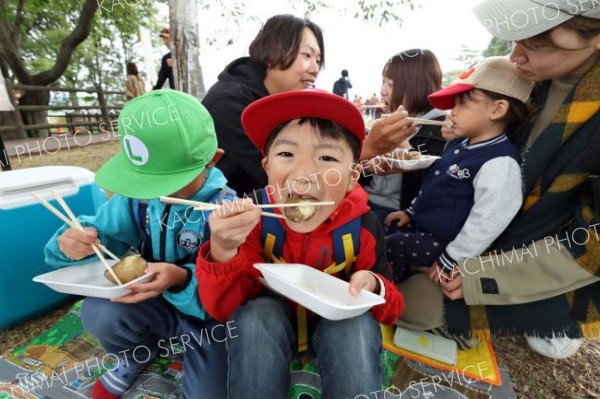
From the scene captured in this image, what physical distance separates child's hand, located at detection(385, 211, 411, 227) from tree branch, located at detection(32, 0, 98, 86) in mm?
11651

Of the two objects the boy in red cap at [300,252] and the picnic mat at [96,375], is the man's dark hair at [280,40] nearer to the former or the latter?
the boy in red cap at [300,252]

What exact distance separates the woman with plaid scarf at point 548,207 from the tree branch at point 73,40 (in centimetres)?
1210

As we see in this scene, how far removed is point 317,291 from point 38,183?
1828 millimetres

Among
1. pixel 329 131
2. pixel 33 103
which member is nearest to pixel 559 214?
pixel 329 131

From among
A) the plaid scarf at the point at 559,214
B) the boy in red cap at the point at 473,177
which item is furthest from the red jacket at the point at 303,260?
the plaid scarf at the point at 559,214

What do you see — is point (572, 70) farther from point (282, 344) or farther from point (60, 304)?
point (60, 304)

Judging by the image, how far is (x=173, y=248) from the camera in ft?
5.42

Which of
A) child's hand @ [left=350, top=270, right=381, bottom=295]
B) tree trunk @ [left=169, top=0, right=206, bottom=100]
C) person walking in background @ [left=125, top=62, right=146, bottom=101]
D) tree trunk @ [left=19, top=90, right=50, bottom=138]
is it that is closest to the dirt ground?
child's hand @ [left=350, top=270, right=381, bottom=295]

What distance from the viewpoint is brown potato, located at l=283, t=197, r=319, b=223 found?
123 centimetres

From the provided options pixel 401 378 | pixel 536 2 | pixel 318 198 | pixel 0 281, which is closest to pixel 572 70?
pixel 536 2

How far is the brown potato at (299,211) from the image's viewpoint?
123 centimetres

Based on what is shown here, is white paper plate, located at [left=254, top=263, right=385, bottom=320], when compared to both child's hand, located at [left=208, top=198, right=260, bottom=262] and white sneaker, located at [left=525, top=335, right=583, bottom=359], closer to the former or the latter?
child's hand, located at [left=208, top=198, right=260, bottom=262]

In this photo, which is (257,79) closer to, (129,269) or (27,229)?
(129,269)

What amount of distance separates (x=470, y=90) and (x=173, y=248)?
1.75m
